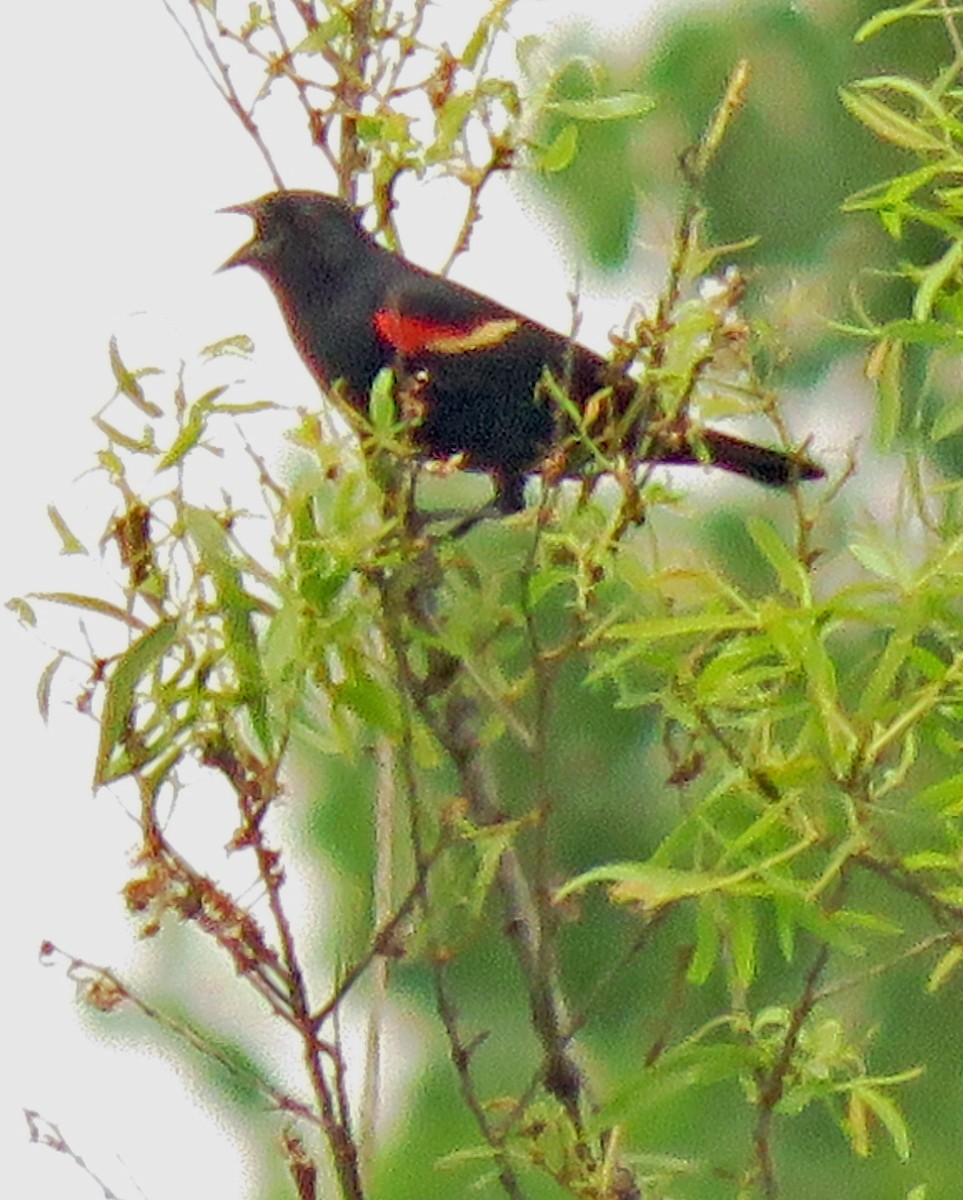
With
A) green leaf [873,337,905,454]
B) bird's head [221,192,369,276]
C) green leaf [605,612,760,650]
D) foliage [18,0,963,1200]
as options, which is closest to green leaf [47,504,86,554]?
foliage [18,0,963,1200]

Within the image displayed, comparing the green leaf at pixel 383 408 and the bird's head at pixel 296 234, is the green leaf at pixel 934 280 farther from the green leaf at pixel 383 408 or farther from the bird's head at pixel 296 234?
the bird's head at pixel 296 234

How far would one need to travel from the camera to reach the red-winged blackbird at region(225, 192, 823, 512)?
1316 millimetres

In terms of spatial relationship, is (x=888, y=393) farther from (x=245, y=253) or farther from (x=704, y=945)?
(x=245, y=253)

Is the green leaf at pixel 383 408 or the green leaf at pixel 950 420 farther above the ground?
the green leaf at pixel 383 408

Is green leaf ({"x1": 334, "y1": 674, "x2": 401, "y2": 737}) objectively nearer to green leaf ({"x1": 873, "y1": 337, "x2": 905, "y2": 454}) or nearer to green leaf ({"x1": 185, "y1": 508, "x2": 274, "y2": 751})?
green leaf ({"x1": 185, "y1": 508, "x2": 274, "y2": 751})

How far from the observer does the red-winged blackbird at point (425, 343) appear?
1.32 metres

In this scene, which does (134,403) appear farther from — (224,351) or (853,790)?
(853,790)

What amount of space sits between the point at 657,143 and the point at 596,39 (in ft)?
0.54

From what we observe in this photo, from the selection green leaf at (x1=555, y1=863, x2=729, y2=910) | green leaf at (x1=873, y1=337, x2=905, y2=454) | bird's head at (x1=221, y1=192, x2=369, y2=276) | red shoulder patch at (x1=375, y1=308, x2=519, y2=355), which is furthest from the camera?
bird's head at (x1=221, y1=192, x2=369, y2=276)

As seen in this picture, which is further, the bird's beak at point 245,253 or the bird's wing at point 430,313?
the bird's beak at point 245,253

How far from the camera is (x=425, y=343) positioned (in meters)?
1.29

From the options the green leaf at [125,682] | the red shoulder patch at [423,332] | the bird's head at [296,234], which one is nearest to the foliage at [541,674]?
the green leaf at [125,682]

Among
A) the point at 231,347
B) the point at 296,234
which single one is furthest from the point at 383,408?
the point at 296,234

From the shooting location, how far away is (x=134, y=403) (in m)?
0.86
